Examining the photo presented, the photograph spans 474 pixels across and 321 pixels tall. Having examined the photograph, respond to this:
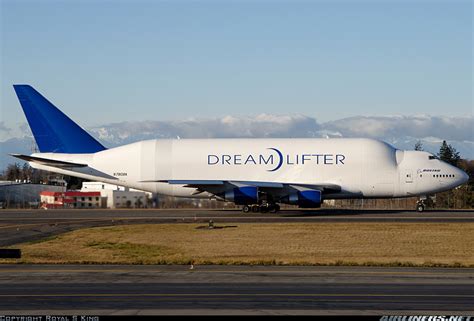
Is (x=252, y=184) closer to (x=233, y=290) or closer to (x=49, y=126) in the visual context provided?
(x=49, y=126)

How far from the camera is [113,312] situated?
17531 mm

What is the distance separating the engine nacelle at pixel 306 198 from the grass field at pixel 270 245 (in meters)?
8.76

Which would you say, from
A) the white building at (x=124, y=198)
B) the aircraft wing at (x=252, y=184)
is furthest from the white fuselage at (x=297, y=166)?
the white building at (x=124, y=198)

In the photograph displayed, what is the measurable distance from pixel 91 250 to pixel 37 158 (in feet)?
76.4

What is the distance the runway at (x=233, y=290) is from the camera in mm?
18297

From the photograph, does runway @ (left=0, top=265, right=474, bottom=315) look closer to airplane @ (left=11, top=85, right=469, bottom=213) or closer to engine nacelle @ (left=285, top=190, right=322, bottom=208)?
engine nacelle @ (left=285, top=190, right=322, bottom=208)

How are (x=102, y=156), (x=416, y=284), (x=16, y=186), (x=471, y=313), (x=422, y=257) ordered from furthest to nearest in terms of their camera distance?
(x=16, y=186)
(x=102, y=156)
(x=422, y=257)
(x=416, y=284)
(x=471, y=313)

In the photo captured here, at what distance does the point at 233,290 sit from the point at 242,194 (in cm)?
3231

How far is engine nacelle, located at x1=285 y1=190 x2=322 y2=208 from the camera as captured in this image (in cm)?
5356

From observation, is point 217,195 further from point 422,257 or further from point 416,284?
point 416,284

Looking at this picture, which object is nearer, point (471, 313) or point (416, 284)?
point (471, 313)

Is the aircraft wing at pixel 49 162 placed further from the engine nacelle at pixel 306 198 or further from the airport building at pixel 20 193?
the airport building at pixel 20 193

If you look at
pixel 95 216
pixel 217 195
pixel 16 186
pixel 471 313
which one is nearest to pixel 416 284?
pixel 471 313

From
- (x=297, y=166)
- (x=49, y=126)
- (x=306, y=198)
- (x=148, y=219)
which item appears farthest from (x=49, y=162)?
(x=306, y=198)
